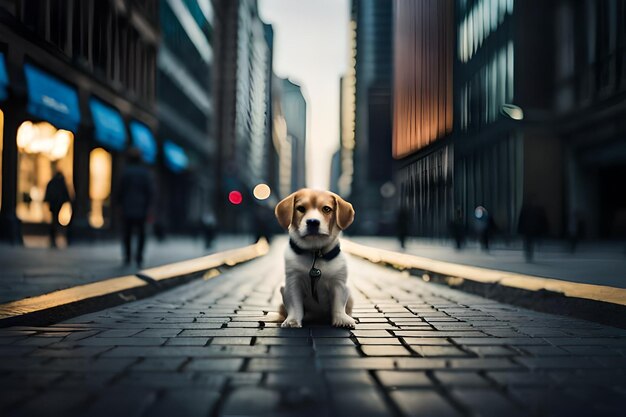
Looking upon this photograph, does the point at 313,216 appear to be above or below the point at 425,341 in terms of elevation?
above

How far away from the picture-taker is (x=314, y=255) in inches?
173

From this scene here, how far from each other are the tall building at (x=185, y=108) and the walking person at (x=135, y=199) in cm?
1672

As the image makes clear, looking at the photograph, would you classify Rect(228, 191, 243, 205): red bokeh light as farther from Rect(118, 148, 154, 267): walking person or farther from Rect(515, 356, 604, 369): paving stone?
Rect(515, 356, 604, 369): paving stone

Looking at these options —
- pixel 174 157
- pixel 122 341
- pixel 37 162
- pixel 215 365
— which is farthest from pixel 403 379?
pixel 174 157

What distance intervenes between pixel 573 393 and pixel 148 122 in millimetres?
23041

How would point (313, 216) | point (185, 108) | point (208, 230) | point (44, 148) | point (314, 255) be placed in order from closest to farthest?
point (313, 216) → point (314, 255) → point (44, 148) → point (208, 230) → point (185, 108)

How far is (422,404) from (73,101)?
1595cm

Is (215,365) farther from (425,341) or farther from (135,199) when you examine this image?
(135,199)

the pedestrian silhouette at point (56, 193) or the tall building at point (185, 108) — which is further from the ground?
the tall building at point (185, 108)

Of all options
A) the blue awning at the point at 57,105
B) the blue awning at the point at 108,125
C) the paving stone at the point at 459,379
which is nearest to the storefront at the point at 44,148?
the blue awning at the point at 57,105

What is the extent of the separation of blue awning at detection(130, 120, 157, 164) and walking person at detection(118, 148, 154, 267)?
12428 mm

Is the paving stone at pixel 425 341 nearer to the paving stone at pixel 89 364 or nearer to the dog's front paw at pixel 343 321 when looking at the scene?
the dog's front paw at pixel 343 321

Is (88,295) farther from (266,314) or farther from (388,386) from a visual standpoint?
(388,386)

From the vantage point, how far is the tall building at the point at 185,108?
31.0m
